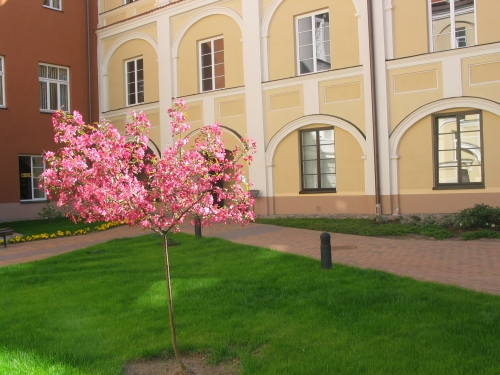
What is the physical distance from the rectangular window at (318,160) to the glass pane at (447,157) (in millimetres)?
3005

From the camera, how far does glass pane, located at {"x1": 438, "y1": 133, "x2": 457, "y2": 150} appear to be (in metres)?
14.1

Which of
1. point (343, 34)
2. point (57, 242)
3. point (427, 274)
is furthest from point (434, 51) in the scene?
point (57, 242)

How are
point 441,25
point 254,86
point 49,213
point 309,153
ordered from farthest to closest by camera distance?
point 49,213 → point 254,86 → point 309,153 → point 441,25

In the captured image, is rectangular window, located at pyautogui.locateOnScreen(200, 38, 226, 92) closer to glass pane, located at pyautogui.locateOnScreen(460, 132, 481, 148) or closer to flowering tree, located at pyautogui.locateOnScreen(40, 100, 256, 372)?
glass pane, located at pyautogui.locateOnScreen(460, 132, 481, 148)

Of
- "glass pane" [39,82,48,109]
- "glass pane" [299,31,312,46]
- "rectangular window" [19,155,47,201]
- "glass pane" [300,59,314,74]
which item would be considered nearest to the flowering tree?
"glass pane" [300,59,314,74]

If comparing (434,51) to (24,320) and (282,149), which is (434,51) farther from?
(24,320)

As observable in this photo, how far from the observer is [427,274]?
7.74 m

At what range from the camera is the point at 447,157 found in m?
14.2

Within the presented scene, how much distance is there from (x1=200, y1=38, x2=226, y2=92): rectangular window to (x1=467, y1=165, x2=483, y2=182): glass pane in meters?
8.42

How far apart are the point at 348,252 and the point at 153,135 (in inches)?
467

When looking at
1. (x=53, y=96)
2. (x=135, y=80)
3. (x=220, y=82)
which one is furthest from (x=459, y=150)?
(x=53, y=96)

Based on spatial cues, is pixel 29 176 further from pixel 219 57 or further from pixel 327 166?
pixel 327 166

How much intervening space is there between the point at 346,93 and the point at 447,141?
3.10 metres

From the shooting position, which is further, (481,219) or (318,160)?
(318,160)
